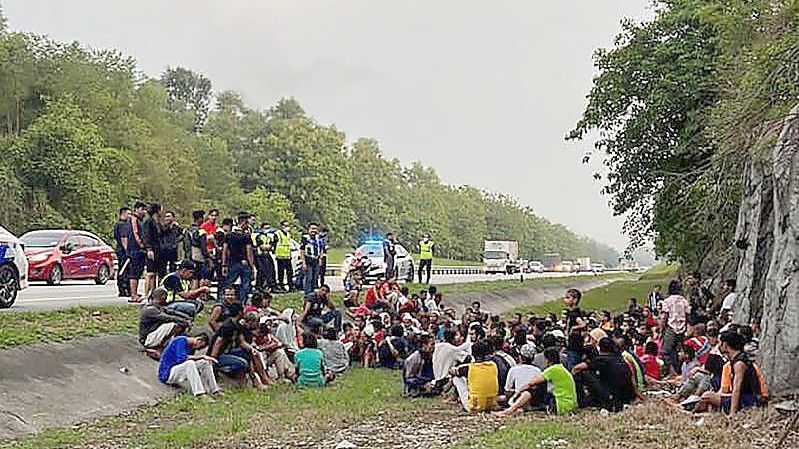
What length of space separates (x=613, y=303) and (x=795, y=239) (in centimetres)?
2791

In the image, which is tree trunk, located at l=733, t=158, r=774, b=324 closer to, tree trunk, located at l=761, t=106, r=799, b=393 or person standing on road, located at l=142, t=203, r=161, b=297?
tree trunk, located at l=761, t=106, r=799, b=393

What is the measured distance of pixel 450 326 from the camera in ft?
64.6

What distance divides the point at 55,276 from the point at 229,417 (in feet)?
46.6

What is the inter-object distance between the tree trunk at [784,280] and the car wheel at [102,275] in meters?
18.6

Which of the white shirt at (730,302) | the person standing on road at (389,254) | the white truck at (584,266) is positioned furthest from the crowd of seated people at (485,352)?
the white truck at (584,266)

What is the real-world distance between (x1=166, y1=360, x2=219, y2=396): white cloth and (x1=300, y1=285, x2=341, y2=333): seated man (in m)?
4.86

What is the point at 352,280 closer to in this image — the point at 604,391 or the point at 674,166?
the point at 674,166

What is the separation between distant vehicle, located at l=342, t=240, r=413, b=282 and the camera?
34.2 m

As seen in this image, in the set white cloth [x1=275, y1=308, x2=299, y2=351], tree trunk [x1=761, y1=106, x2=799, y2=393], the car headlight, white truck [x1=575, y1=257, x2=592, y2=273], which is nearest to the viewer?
tree trunk [x1=761, y1=106, x2=799, y2=393]

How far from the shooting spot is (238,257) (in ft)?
65.8

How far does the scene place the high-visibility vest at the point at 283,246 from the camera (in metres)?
24.7

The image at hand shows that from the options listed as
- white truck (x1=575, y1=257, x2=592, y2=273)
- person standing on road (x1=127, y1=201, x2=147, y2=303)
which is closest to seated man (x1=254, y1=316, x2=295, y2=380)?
person standing on road (x1=127, y1=201, x2=147, y2=303)

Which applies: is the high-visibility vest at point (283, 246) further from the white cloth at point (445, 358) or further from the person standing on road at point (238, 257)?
A: the white cloth at point (445, 358)

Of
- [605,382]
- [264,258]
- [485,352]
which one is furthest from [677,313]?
[264,258]
